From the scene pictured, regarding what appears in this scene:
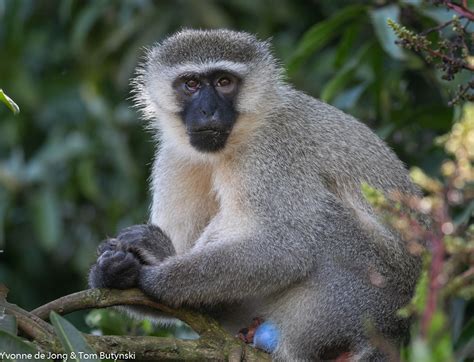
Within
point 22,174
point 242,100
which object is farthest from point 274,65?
point 22,174

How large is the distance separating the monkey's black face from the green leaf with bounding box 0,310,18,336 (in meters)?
2.15

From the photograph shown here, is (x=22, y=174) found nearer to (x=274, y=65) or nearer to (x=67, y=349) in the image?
(x=274, y=65)

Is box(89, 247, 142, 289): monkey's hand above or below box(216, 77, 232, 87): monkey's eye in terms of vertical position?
below

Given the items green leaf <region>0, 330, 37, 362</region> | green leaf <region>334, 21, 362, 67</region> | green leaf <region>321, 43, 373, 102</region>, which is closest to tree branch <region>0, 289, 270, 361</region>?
green leaf <region>0, 330, 37, 362</region>

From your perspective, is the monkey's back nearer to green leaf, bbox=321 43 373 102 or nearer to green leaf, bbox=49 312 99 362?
Answer: green leaf, bbox=321 43 373 102

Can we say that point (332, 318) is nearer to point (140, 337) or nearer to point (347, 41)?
point (140, 337)

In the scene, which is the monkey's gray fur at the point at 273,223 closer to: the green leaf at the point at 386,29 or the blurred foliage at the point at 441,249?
the green leaf at the point at 386,29

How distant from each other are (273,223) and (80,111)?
512cm

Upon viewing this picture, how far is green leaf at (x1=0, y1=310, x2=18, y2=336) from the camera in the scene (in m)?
3.62

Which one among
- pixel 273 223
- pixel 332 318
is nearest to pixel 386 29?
pixel 273 223

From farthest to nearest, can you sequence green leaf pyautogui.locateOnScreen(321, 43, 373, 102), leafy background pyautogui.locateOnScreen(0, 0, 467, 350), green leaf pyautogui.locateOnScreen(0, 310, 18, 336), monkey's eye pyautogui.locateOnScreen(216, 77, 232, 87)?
leafy background pyautogui.locateOnScreen(0, 0, 467, 350) → green leaf pyautogui.locateOnScreen(321, 43, 373, 102) → monkey's eye pyautogui.locateOnScreen(216, 77, 232, 87) → green leaf pyautogui.locateOnScreen(0, 310, 18, 336)

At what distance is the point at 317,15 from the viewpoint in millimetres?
9477

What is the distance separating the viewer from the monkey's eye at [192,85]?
5.84 metres

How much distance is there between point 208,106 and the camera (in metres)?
5.62
